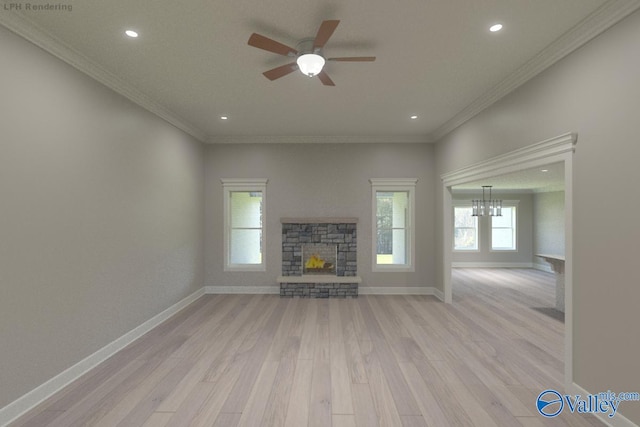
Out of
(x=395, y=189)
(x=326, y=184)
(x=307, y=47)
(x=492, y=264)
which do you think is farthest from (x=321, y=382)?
(x=492, y=264)

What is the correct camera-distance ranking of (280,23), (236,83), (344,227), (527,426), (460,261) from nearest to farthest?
(527,426), (280,23), (236,83), (344,227), (460,261)

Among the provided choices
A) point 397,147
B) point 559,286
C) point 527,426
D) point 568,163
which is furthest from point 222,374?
point 559,286

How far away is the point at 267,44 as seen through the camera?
6.29 feet

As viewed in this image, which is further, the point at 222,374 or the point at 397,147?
the point at 397,147

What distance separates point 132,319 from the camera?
3129mm

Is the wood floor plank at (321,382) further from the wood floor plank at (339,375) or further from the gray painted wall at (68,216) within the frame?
the gray painted wall at (68,216)

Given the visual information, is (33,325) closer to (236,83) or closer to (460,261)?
(236,83)

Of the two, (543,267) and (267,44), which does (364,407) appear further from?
(543,267)

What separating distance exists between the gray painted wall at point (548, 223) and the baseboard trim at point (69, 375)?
30.2ft

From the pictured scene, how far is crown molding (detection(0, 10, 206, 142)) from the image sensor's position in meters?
1.91

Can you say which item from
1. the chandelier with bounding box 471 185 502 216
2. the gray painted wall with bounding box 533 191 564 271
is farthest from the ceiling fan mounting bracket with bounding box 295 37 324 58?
the gray painted wall with bounding box 533 191 564 271

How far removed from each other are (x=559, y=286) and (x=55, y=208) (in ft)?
20.8

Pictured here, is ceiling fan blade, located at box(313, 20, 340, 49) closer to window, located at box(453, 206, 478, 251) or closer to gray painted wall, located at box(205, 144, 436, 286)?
gray painted wall, located at box(205, 144, 436, 286)

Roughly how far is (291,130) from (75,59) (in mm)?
2715
